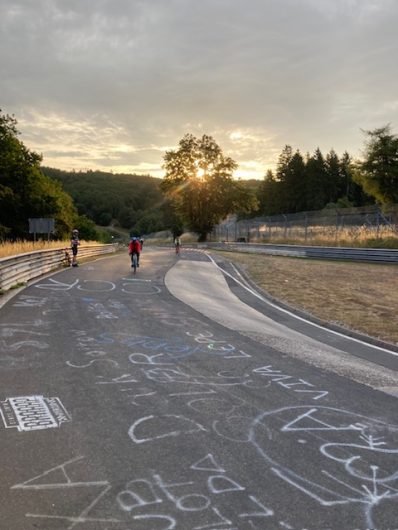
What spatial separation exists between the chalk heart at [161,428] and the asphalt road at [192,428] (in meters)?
0.02

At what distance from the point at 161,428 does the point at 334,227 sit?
36.4 m

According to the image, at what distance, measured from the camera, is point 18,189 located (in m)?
54.3

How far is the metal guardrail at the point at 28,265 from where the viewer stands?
48.7 ft

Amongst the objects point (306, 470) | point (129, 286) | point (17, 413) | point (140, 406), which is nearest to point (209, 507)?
point (306, 470)

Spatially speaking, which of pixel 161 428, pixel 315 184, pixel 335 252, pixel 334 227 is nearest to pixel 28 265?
pixel 161 428

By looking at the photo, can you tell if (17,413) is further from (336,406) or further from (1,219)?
(1,219)

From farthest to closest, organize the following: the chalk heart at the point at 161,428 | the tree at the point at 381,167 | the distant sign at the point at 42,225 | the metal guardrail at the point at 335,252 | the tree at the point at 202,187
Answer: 1. the tree at the point at 202,187
2. the tree at the point at 381,167
3. the distant sign at the point at 42,225
4. the metal guardrail at the point at 335,252
5. the chalk heart at the point at 161,428

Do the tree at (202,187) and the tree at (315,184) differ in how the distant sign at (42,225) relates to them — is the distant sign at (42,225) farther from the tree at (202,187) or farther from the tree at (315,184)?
the tree at (315,184)

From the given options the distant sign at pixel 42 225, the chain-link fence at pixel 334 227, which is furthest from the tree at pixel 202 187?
the distant sign at pixel 42 225

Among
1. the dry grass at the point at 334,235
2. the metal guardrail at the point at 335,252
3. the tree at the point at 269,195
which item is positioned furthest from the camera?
the tree at the point at 269,195

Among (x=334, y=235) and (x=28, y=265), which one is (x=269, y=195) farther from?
(x=28, y=265)

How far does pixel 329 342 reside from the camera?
9609 millimetres

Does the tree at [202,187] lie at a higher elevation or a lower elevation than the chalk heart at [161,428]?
higher

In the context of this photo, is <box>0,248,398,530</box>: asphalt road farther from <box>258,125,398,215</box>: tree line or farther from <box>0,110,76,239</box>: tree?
<box>258,125,398,215</box>: tree line
